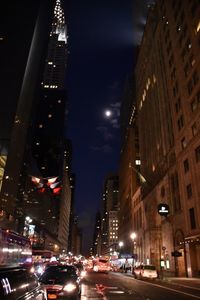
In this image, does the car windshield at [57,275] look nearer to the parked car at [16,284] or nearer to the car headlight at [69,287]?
the car headlight at [69,287]

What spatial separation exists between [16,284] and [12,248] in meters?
19.8

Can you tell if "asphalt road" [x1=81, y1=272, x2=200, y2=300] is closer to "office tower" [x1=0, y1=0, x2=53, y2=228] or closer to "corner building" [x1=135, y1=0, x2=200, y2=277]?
"corner building" [x1=135, y1=0, x2=200, y2=277]

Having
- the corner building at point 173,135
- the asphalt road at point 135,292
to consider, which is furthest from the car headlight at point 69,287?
the corner building at point 173,135

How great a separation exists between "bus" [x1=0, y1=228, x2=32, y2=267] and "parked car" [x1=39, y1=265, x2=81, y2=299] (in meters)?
8.30

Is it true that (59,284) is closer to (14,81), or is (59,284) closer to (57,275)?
(57,275)

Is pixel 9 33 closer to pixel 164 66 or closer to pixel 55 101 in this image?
pixel 164 66

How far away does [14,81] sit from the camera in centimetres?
6919

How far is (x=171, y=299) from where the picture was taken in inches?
709

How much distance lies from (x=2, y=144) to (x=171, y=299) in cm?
5057

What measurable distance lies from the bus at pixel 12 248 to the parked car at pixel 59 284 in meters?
8.30

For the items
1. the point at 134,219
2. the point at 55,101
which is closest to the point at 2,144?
the point at 134,219

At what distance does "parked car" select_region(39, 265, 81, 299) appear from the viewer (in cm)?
1222

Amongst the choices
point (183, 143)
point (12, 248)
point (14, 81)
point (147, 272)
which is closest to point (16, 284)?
point (12, 248)

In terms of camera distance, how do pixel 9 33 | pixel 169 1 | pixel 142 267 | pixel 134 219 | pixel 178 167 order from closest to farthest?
pixel 142 267, pixel 178 167, pixel 169 1, pixel 9 33, pixel 134 219
